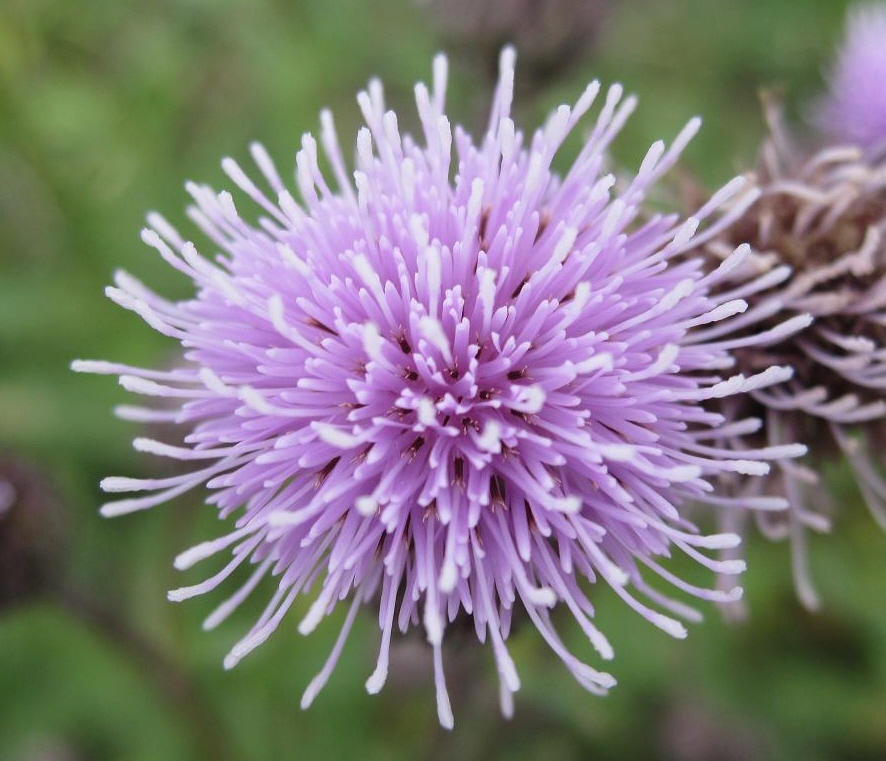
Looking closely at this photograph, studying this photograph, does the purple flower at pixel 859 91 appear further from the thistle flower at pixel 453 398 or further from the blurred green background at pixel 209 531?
the thistle flower at pixel 453 398

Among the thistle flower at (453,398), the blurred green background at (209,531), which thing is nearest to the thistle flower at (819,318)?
the thistle flower at (453,398)

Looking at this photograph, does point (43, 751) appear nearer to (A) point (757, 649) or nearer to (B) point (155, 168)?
(B) point (155, 168)

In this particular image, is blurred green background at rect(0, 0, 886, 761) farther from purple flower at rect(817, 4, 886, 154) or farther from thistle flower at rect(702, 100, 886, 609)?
thistle flower at rect(702, 100, 886, 609)

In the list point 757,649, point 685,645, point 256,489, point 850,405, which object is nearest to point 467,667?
point 256,489

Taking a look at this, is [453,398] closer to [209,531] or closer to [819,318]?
[819,318]

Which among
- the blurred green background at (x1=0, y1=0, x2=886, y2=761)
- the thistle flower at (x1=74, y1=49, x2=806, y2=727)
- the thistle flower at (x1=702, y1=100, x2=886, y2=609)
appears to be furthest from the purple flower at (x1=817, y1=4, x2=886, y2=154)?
the thistle flower at (x1=74, y1=49, x2=806, y2=727)
